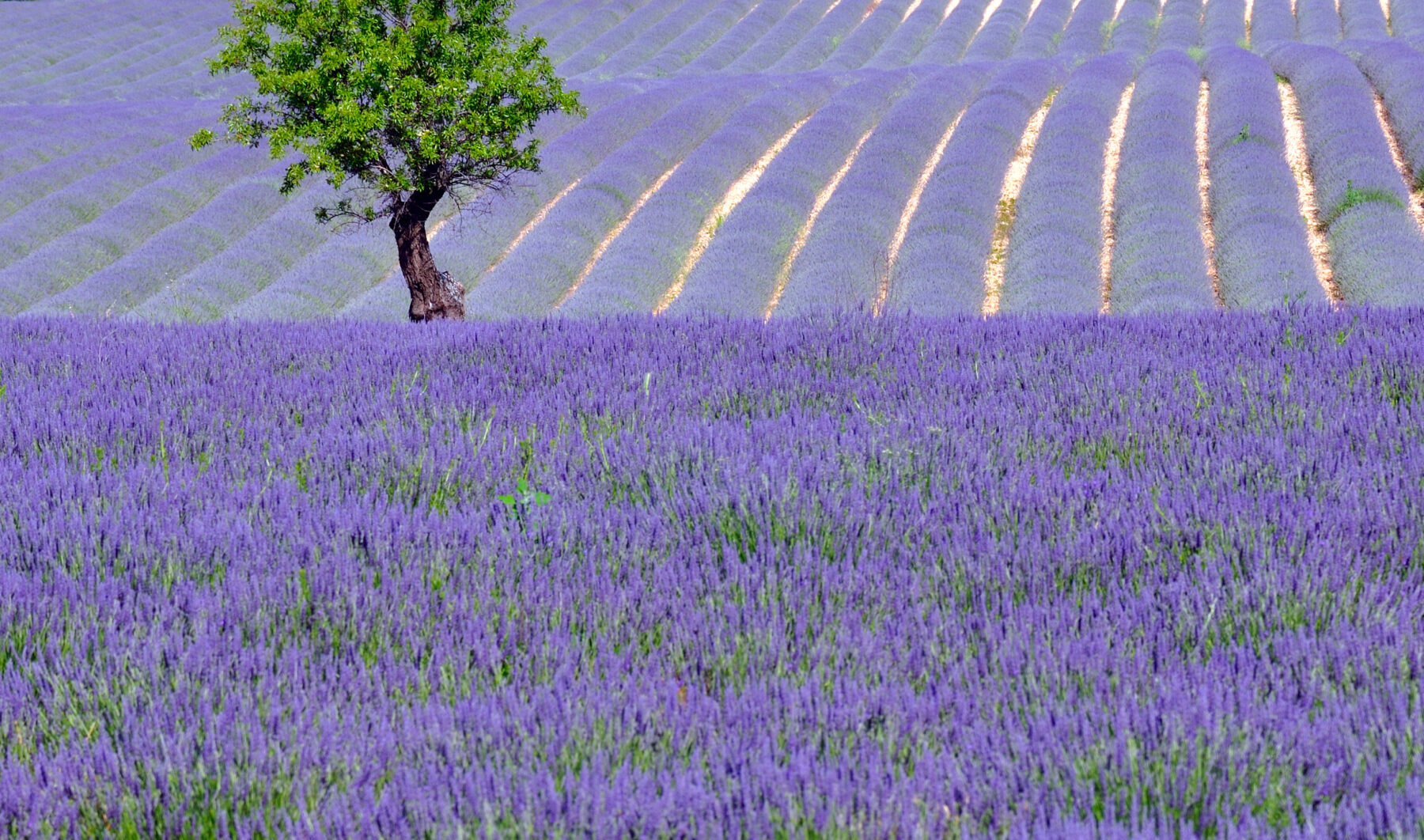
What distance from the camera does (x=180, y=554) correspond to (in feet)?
8.91

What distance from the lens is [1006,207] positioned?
68.8ft

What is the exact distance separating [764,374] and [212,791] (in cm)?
304

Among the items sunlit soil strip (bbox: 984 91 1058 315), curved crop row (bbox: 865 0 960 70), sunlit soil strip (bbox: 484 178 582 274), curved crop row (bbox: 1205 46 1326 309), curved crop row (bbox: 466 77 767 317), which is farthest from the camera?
curved crop row (bbox: 865 0 960 70)

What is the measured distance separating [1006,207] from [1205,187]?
12.0 ft

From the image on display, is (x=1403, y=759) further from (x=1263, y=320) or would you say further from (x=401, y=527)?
(x=1263, y=320)

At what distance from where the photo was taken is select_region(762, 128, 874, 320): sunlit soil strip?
56.6 feet

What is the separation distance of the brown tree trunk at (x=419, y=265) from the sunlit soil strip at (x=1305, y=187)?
996 cm

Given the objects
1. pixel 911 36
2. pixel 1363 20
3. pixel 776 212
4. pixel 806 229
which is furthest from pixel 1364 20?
pixel 776 212

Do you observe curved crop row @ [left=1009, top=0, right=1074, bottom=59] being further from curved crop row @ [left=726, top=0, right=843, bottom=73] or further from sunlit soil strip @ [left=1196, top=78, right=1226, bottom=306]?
sunlit soil strip @ [left=1196, top=78, right=1226, bottom=306]

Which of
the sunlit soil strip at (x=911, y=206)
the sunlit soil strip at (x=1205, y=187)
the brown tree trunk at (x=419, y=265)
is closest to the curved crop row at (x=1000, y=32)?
the sunlit soil strip at (x=1205, y=187)

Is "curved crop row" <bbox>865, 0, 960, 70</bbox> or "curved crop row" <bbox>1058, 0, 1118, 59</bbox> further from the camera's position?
"curved crop row" <bbox>1058, 0, 1118, 59</bbox>

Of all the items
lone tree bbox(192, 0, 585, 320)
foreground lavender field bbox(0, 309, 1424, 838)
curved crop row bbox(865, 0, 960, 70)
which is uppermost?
curved crop row bbox(865, 0, 960, 70)

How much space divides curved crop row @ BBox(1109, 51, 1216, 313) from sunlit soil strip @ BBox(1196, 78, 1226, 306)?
0.18m

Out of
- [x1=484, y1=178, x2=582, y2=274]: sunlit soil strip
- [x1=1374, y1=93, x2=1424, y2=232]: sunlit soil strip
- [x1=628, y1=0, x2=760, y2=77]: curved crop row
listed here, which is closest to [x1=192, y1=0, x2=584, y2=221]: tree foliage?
[x1=484, y1=178, x2=582, y2=274]: sunlit soil strip
